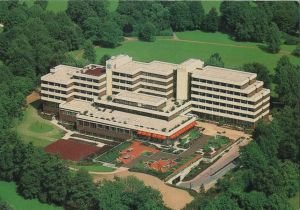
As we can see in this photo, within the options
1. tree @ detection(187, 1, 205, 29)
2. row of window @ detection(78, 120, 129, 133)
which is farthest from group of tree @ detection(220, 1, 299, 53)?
row of window @ detection(78, 120, 129, 133)

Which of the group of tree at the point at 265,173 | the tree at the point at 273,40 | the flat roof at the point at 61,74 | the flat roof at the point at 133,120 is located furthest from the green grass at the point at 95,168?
the tree at the point at 273,40

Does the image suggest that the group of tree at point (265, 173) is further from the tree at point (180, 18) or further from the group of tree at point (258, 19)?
the tree at point (180, 18)

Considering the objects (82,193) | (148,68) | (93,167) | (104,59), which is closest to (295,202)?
(82,193)

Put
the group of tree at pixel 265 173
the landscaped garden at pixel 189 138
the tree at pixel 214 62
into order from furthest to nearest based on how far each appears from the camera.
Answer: the tree at pixel 214 62 < the landscaped garden at pixel 189 138 < the group of tree at pixel 265 173

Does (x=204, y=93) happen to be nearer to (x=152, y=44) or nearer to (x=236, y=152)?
(x=236, y=152)

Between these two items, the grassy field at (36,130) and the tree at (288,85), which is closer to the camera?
the grassy field at (36,130)

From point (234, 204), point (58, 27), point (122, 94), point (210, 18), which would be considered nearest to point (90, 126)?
point (122, 94)

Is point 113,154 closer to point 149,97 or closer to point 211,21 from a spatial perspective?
point 149,97

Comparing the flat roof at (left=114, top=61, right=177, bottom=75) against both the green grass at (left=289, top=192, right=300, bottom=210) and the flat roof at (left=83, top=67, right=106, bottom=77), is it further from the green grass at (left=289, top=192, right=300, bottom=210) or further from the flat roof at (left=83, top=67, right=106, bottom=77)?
the green grass at (left=289, top=192, right=300, bottom=210)
